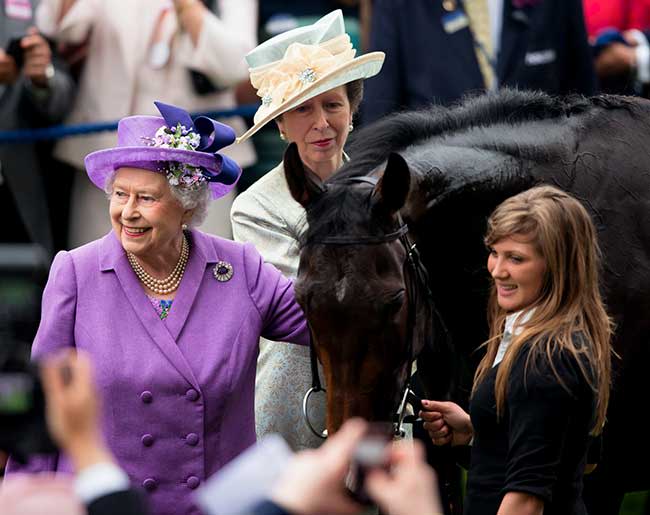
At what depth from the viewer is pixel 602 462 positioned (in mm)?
5480

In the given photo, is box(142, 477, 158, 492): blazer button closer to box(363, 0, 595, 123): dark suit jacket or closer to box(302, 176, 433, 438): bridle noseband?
box(302, 176, 433, 438): bridle noseband

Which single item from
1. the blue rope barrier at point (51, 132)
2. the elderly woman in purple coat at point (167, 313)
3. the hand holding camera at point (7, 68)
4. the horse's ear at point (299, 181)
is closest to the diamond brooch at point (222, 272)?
the elderly woman in purple coat at point (167, 313)

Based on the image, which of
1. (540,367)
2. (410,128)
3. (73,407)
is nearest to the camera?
(73,407)

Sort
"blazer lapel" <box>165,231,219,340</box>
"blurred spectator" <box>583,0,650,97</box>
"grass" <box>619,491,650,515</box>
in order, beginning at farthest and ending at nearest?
"blurred spectator" <box>583,0,650,97</box> → "grass" <box>619,491,650,515</box> → "blazer lapel" <box>165,231,219,340</box>

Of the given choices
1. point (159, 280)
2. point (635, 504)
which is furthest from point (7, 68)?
point (635, 504)

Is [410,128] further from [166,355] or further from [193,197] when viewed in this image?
[166,355]

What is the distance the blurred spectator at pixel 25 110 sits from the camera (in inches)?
285

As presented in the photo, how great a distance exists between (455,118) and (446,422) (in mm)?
1036

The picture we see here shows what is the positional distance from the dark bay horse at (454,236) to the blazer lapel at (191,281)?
0.41 metres

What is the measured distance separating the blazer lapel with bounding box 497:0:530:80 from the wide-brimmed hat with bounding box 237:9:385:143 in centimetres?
266

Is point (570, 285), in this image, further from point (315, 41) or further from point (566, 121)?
point (315, 41)

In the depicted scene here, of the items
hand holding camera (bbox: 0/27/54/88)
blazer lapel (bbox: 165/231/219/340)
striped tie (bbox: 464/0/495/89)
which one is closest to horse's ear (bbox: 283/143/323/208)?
blazer lapel (bbox: 165/231/219/340)

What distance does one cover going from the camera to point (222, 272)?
475cm

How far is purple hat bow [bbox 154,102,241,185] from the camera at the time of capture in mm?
4676
